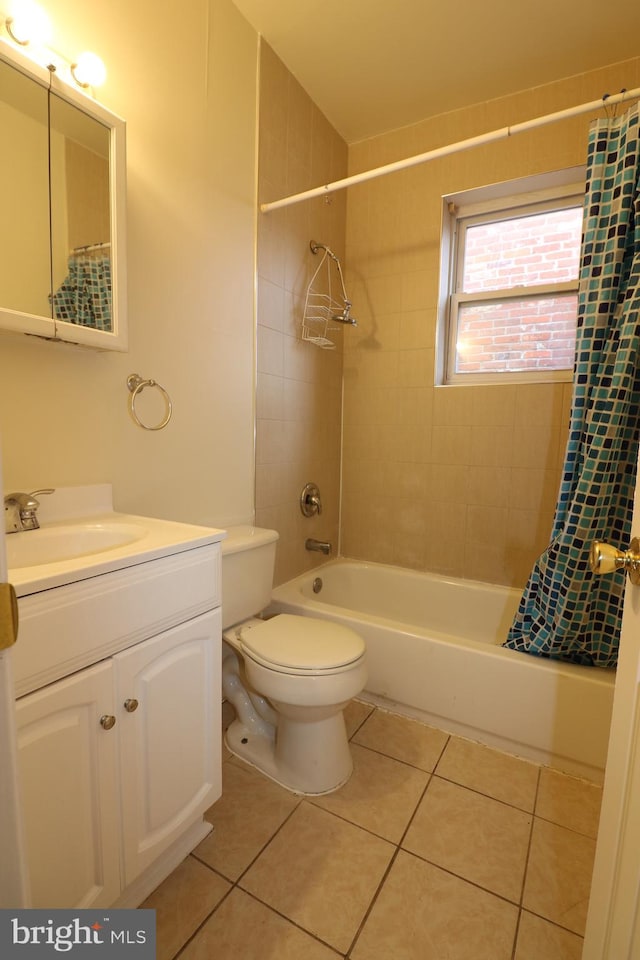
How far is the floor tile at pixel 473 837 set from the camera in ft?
3.71

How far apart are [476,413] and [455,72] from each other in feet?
4.72

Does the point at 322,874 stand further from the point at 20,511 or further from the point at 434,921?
the point at 20,511

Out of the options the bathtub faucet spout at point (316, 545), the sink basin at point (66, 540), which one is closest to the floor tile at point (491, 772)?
the bathtub faucet spout at point (316, 545)

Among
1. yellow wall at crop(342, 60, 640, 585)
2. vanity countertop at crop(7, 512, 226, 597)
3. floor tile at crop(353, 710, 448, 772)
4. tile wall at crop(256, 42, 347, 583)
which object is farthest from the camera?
yellow wall at crop(342, 60, 640, 585)

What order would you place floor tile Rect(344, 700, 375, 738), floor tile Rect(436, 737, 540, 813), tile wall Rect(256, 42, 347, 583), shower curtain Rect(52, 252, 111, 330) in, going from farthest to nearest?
tile wall Rect(256, 42, 347, 583) → floor tile Rect(344, 700, 375, 738) → floor tile Rect(436, 737, 540, 813) → shower curtain Rect(52, 252, 111, 330)

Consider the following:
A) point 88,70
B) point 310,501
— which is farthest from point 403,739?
point 88,70

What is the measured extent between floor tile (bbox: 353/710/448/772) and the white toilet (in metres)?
0.18

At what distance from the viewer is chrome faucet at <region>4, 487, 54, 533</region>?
3.45 feet

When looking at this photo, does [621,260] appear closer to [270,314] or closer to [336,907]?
[270,314]

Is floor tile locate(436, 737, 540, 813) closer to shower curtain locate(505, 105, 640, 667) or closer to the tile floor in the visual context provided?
the tile floor

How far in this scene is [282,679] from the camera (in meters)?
1.30

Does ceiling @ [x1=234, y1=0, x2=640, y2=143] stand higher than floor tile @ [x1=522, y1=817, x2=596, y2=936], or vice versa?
ceiling @ [x1=234, y1=0, x2=640, y2=143]

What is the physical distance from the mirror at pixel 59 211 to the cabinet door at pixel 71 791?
0.79 m

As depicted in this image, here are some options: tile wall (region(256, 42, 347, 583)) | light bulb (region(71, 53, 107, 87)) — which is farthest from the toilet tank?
light bulb (region(71, 53, 107, 87))
